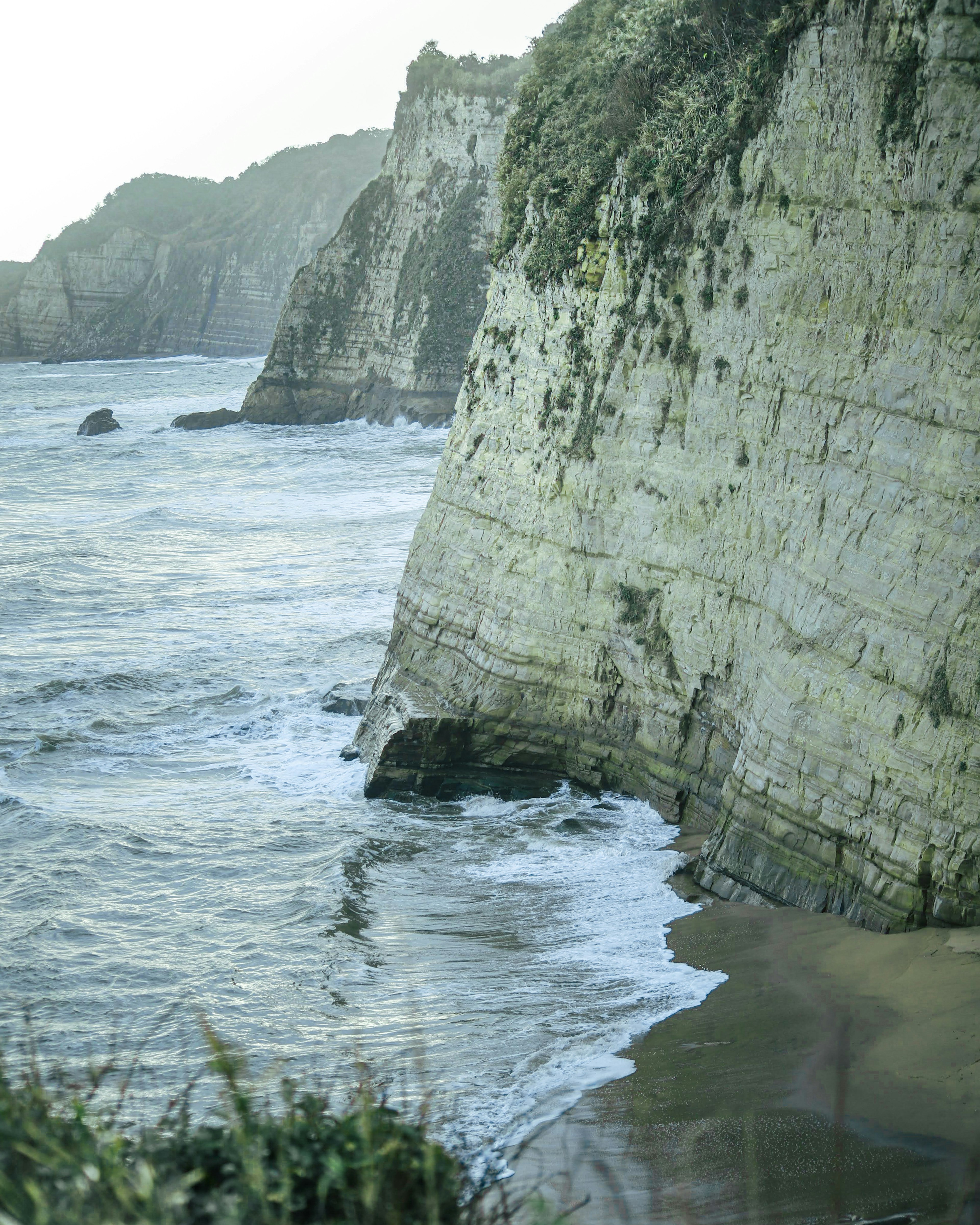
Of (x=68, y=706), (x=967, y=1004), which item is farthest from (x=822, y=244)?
(x=68, y=706)

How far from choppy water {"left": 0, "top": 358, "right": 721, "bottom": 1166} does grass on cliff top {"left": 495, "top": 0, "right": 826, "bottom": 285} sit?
6.40 metres

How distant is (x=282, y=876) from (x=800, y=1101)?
6.12m

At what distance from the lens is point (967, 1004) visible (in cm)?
692

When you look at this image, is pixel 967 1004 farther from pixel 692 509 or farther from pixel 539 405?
pixel 539 405

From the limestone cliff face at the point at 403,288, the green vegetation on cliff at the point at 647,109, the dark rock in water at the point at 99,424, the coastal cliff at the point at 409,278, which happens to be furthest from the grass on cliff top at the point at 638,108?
the dark rock in water at the point at 99,424

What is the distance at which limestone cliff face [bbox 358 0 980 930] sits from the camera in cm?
788

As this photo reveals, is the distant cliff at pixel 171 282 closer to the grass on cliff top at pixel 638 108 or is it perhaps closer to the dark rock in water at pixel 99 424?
the dark rock in water at pixel 99 424

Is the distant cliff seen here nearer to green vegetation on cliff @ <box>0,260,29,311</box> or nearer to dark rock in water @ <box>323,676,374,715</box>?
green vegetation on cliff @ <box>0,260,29,311</box>

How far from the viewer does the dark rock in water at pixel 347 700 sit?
16.4 metres

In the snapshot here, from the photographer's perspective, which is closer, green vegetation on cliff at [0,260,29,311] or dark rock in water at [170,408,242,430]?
dark rock in water at [170,408,242,430]

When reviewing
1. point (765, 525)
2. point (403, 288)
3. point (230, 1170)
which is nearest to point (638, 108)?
point (765, 525)

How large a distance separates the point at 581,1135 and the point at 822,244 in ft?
22.9

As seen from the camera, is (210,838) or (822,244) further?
(210,838)

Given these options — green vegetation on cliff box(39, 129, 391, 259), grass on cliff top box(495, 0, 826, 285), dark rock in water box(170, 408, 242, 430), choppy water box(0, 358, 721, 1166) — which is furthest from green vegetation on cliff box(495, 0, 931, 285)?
green vegetation on cliff box(39, 129, 391, 259)
